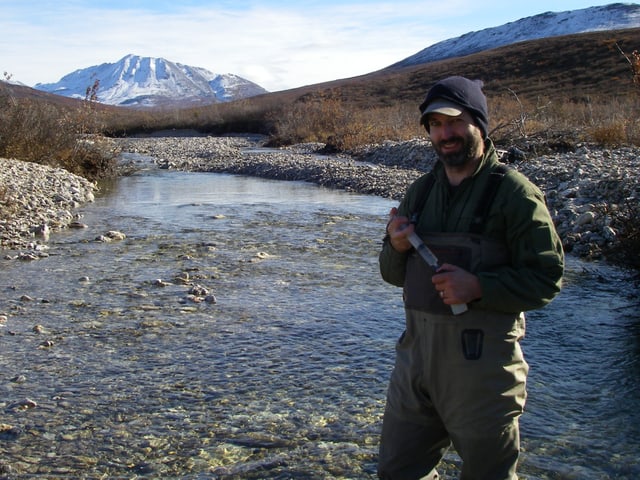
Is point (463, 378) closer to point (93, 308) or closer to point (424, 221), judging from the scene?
point (424, 221)

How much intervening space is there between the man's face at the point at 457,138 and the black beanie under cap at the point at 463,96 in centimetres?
3

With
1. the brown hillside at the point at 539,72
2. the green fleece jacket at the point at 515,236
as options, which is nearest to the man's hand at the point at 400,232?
the green fleece jacket at the point at 515,236

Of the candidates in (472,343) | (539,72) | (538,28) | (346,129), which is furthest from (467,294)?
(538,28)

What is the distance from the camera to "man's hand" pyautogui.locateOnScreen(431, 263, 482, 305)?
2666 millimetres

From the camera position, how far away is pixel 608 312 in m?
7.09

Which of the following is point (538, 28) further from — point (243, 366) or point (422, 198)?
point (422, 198)

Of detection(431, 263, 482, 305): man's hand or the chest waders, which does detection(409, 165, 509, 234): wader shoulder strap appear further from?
detection(431, 263, 482, 305): man's hand

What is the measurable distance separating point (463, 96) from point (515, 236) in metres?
0.58

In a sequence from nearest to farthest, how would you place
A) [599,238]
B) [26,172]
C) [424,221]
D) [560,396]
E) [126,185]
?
1. [424,221]
2. [560,396]
3. [599,238]
4. [26,172]
5. [126,185]

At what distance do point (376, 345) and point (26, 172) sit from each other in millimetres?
12753

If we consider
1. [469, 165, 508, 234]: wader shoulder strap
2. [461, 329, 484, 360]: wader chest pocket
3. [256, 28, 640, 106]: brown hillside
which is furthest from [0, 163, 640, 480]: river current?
[256, 28, 640, 106]: brown hillside

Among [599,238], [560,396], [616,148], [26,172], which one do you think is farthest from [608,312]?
[26,172]

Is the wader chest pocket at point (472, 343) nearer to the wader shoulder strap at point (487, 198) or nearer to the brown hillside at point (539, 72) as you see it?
the wader shoulder strap at point (487, 198)

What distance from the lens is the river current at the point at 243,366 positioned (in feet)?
13.7
